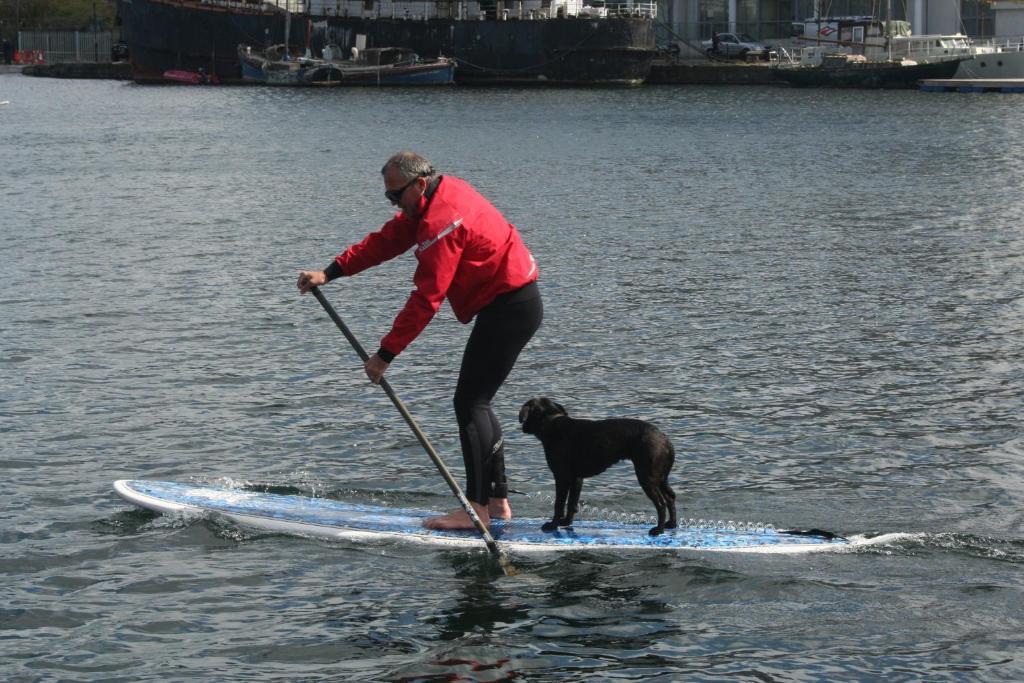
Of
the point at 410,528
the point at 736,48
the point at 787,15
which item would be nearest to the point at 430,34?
the point at 736,48

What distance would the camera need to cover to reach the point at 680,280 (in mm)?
22172

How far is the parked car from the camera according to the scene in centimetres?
8756

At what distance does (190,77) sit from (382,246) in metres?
93.2

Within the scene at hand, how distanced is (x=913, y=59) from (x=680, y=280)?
63.5 metres

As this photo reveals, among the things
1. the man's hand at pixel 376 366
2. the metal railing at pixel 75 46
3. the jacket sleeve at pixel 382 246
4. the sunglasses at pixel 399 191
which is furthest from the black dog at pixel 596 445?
the metal railing at pixel 75 46

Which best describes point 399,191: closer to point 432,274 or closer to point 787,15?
point 432,274

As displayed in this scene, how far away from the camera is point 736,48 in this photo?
294ft

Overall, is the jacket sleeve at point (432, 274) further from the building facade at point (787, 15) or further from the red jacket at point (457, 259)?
the building facade at point (787, 15)

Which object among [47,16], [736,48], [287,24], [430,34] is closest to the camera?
[736,48]

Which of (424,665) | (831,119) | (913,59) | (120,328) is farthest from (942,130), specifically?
(424,665)

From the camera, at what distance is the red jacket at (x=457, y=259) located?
29.5 ft

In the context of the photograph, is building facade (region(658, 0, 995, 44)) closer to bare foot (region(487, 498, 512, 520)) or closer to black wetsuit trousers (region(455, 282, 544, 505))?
bare foot (region(487, 498, 512, 520))

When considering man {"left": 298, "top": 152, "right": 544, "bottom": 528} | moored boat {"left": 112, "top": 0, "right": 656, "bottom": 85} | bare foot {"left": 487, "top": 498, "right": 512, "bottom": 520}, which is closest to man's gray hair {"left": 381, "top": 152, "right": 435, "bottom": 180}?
man {"left": 298, "top": 152, "right": 544, "bottom": 528}

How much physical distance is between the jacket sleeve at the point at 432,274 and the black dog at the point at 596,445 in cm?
96
